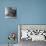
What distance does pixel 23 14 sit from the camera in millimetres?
3254

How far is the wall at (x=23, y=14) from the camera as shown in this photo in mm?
3221

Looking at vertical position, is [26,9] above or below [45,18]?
above

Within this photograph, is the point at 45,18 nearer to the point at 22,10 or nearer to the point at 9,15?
the point at 22,10

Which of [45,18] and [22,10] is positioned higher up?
[22,10]

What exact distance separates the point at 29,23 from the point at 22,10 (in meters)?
0.37

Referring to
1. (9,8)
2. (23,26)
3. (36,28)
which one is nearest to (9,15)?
(9,8)

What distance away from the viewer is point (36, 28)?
10.4ft

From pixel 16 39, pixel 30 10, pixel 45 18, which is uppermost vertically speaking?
pixel 30 10

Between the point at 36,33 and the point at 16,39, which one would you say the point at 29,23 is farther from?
the point at 16,39

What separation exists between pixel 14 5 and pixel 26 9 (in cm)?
32

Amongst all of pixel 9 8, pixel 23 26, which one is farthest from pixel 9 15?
pixel 23 26

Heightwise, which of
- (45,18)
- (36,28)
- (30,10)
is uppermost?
A: (30,10)

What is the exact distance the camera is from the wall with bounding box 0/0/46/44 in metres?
3.22

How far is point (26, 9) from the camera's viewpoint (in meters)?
3.25
